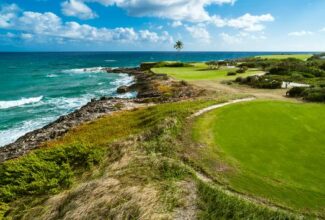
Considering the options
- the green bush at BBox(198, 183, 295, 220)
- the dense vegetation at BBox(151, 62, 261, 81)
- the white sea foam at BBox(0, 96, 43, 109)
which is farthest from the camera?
the dense vegetation at BBox(151, 62, 261, 81)

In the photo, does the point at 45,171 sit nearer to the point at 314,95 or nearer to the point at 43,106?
the point at 314,95

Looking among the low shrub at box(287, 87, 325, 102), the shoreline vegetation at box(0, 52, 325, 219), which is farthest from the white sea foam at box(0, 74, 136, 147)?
the low shrub at box(287, 87, 325, 102)

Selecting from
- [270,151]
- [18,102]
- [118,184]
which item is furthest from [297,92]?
[18,102]

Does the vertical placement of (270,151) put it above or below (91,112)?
above

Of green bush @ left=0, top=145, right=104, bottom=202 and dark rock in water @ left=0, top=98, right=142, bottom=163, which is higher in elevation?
green bush @ left=0, top=145, right=104, bottom=202

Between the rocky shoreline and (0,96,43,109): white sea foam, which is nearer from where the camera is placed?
the rocky shoreline

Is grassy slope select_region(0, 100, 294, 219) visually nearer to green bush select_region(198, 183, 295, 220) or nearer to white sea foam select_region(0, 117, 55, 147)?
green bush select_region(198, 183, 295, 220)

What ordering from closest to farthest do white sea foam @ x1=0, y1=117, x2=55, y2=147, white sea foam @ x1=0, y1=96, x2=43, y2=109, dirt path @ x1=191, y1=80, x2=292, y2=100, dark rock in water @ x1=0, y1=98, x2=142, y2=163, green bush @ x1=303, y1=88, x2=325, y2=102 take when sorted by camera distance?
dark rock in water @ x1=0, y1=98, x2=142, y2=163, green bush @ x1=303, y1=88, x2=325, y2=102, white sea foam @ x1=0, y1=117, x2=55, y2=147, dirt path @ x1=191, y1=80, x2=292, y2=100, white sea foam @ x1=0, y1=96, x2=43, y2=109

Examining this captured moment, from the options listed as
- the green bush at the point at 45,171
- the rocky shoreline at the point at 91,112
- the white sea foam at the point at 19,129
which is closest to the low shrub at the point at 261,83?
the rocky shoreline at the point at 91,112
